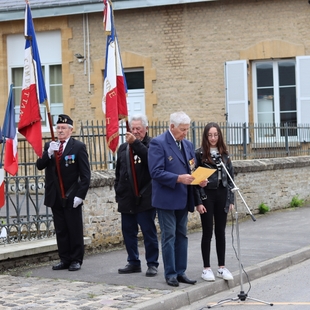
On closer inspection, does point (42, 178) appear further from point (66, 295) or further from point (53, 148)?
point (66, 295)

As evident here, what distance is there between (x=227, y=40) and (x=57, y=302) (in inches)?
526

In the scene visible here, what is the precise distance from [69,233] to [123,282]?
1.28 metres

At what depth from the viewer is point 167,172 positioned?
8109mm

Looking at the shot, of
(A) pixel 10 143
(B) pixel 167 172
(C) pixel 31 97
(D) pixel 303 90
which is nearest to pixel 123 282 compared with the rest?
(B) pixel 167 172

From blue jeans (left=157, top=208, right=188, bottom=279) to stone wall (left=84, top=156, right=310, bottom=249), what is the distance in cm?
284

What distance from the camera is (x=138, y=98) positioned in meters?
20.6

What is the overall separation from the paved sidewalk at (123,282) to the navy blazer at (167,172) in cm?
94

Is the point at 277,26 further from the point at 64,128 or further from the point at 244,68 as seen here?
the point at 64,128

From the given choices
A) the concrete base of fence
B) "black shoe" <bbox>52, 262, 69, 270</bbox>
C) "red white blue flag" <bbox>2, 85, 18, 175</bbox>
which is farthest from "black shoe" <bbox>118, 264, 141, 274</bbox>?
"red white blue flag" <bbox>2, 85, 18, 175</bbox>

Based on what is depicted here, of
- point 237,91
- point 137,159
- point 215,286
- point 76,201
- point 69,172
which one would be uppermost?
point 237,91

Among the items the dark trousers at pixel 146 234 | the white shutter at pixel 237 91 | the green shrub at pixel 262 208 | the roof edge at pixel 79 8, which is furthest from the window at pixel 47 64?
the dark trousers at pixel 146 234

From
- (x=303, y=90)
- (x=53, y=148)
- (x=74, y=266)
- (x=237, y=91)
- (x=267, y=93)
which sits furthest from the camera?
(x=267, y=93)

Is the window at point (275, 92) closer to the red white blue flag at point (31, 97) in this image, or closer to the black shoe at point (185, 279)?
the red white blue flag at point (31, 97)

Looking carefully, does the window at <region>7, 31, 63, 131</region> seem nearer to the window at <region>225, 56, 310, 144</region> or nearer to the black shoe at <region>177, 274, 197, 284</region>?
the window at <region>225, 56, 310, 144</region>
